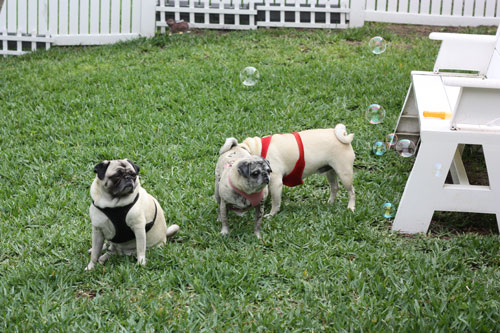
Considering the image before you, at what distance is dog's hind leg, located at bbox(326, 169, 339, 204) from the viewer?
231 inches

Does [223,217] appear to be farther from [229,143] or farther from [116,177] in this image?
[116,177]

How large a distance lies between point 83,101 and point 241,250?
444 centimetres

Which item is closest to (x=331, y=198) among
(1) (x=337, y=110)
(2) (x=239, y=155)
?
(2) (x=239, y=155)

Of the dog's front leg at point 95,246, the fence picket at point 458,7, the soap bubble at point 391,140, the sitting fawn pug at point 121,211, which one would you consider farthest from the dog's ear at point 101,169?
the fence picket at point 458,7

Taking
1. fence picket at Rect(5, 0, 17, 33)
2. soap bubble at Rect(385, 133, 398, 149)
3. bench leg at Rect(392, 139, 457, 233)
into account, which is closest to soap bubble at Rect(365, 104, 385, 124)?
soap bubble at Rect(385, 133, 398, 149)

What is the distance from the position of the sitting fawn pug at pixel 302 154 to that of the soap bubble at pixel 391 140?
4.20 ft

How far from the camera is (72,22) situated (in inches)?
433

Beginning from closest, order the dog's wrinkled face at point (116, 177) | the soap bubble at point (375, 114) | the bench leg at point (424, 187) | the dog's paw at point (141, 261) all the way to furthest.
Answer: the dog's wrinkled face at point (116, 177)
the dog's paw at point (141, 261)
the bench leg at point (424, 187)
the soap bubble at point (375, 114)

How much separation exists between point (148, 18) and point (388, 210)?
6.93 meters

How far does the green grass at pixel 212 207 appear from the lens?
Answer: 13.9 feet

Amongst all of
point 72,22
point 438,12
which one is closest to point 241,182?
A: point 72,22

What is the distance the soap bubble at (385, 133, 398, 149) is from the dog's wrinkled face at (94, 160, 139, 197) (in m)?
3.25

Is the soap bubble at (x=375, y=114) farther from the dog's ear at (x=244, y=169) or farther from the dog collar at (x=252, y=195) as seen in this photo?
the dog's ear at (x=244, y=169)

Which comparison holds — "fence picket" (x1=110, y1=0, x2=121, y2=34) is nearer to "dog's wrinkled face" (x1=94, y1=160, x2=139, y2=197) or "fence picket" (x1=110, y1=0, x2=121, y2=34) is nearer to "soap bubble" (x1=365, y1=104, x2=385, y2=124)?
"soap bubble" (x1=365, y1=104, x2=385, y2=124)
